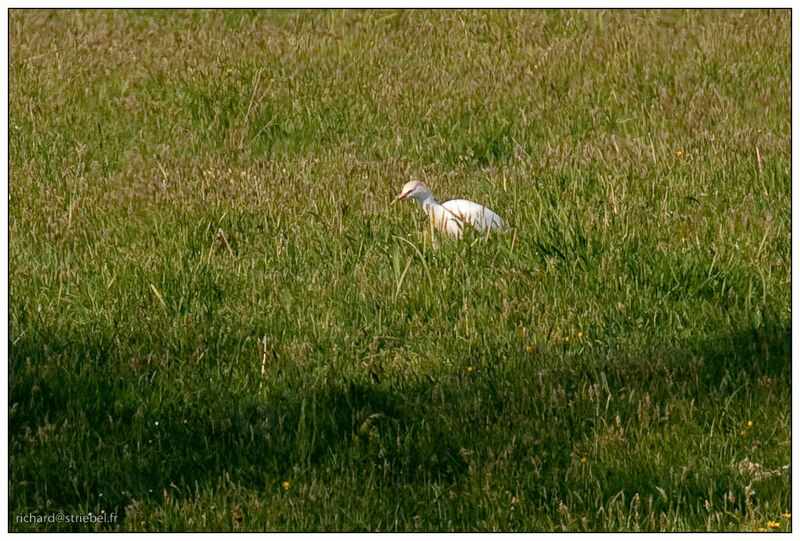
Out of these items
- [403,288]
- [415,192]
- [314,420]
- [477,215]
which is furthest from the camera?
[415,192]

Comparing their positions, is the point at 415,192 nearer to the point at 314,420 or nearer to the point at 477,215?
the point at 477,215

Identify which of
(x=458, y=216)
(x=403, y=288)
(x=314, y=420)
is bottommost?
(x=314, y=420)

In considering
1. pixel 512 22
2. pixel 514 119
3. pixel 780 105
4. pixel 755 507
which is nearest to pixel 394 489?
pixel 755 507

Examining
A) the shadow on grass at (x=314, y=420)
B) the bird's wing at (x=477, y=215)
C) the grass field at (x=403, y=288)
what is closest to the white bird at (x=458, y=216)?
the bird's wing at (x=477, y=215)

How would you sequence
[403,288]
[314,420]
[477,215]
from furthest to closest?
[477,215], [403,288], [314,420]

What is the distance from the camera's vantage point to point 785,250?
5965 millimetres

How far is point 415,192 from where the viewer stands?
22.3ft

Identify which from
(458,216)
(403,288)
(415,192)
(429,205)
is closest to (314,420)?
(403,288)

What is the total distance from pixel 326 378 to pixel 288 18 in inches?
237

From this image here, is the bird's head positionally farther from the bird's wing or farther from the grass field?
the bird's wing

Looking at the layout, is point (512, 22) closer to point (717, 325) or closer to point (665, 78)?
point (665, 78)

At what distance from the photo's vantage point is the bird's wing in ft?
20.6

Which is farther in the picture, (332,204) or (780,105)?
(780,105)

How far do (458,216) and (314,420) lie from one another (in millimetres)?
2059
